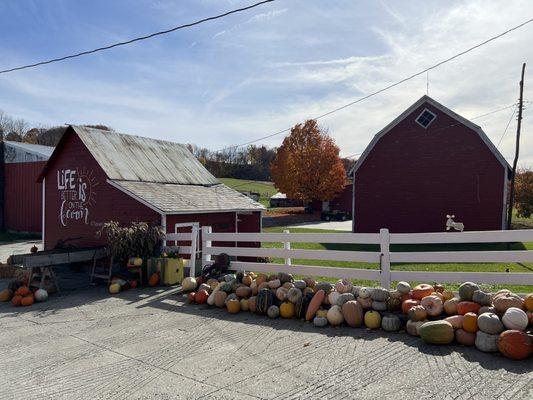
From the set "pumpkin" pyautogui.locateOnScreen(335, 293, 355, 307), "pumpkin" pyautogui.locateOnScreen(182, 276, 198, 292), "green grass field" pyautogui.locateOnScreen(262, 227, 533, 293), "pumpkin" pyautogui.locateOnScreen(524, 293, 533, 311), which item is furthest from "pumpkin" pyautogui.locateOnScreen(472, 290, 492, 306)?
"pumpkin" pyautogui.locateOnScreen(182, 276, 198, 292)

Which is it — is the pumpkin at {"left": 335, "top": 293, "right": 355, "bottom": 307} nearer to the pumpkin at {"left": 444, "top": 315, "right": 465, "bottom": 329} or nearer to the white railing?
Answer: the white railing

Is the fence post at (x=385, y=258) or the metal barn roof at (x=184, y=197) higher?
the metal barn roof at (x=184, y=197)

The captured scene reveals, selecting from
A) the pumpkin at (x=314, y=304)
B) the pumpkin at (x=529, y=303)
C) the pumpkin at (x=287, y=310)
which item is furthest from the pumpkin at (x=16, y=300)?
the pumpkin at (x=529, y=303)

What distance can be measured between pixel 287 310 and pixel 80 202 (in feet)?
34.2

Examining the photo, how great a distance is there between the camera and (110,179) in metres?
13.4

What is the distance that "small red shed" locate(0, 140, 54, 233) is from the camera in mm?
27422

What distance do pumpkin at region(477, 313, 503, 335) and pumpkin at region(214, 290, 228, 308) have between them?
13.8 feet

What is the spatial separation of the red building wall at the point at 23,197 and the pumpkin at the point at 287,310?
82.0 ft

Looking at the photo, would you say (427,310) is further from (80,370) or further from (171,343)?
(80,370)

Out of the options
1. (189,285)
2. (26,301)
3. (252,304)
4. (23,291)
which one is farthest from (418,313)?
(23,291)

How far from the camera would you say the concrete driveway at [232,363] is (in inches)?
165

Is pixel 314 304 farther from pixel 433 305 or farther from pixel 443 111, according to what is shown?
pixel 443 111

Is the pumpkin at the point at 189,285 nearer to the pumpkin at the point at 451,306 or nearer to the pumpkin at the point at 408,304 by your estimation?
the pumpkin at the point at 408,304

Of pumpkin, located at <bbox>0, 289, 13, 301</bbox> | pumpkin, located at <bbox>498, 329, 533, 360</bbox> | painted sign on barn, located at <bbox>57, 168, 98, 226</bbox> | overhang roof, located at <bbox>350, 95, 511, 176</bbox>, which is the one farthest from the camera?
overhang roof, located at <bbox>350, 95, 511, 176</bbox>
